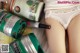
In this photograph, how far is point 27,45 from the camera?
0.81m

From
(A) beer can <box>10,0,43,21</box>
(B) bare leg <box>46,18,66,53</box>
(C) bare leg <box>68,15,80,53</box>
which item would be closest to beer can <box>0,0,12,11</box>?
(A) beer can <box>10,0,43,21</box>

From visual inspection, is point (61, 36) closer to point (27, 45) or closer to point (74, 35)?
point (74, 35)

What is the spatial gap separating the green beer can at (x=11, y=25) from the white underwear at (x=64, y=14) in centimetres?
15

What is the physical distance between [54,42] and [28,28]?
0.19m

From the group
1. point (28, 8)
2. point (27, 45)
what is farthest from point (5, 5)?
point (27, 45)

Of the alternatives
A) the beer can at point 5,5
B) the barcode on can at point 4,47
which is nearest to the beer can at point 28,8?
the beer can at point 5,5

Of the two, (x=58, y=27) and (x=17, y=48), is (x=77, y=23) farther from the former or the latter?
(x=17, y=48)

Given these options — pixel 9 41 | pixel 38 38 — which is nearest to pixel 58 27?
pixel 38 38

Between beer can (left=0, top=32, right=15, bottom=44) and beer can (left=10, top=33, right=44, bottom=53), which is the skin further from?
beer can (left=0, top=32, right=15, bottom=44)

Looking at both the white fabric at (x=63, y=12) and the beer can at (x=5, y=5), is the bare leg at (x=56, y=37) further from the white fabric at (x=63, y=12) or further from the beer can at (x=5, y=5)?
the beer can at (x=5, y=5)

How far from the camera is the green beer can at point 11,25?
79cm

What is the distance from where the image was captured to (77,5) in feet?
2.68

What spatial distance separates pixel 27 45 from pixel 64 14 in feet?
0.80

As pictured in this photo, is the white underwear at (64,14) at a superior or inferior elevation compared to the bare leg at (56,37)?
superior
